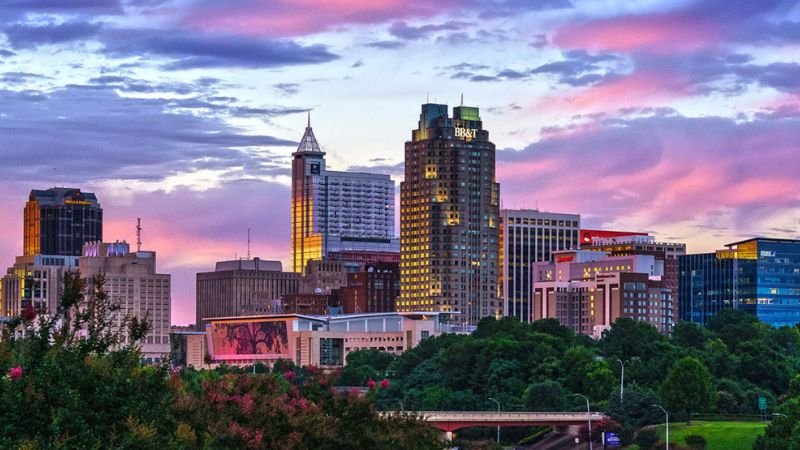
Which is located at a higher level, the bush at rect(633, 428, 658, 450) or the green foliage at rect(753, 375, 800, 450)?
the green foliage at rect(753, 375, 800, 450)

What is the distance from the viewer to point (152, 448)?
4391 centimetres

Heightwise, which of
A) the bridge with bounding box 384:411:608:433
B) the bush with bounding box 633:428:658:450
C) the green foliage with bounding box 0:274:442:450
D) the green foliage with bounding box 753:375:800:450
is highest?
the green foliage with bounding box 0:274:442:450

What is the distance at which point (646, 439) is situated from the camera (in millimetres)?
188500

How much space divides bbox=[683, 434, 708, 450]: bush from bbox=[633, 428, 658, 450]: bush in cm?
717

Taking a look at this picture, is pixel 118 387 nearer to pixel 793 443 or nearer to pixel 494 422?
pixel 793 443

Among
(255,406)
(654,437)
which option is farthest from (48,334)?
(654,437)

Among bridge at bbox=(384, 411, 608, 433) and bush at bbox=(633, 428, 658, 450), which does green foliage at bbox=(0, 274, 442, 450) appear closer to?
bush at bbox=(633, 428, 658, 450)

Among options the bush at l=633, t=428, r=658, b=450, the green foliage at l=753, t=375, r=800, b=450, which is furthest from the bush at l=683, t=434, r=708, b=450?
the green foliage at l=753, t=375, r=800, b=450

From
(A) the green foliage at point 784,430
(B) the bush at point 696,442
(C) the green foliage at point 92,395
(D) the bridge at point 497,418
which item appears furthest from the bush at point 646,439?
(C) the green foliage at point 92,395

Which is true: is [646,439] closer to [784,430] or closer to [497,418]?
[497,418]

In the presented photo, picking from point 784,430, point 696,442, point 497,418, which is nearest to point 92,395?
point 784,430

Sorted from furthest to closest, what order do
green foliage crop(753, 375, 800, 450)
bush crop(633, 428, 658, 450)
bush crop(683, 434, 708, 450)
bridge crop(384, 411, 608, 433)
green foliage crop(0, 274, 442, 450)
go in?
1. bridge crop(384, 411, 608, 433)
2. bush crop(633, 428, 658, 450)
3. bush crop(683, 434, 708, 450)
4. green foliage crop(753, 375, 800, 450)
5. green foliage crop(0, 274, 442, 450)

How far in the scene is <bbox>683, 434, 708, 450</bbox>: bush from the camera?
179m

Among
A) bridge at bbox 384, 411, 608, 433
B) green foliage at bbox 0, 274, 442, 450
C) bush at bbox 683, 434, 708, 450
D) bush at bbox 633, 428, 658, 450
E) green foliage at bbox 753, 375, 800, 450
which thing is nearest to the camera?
green foliage at bbox 0, 274, 442, 450
